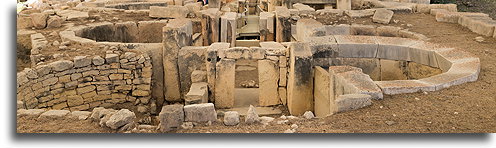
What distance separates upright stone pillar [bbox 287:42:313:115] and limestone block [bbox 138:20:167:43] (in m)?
4.19

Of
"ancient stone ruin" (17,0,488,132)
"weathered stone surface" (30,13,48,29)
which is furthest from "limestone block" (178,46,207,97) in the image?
"weathered stone surface" (30,13,48,29)

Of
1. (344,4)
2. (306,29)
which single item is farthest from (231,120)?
(344,4)

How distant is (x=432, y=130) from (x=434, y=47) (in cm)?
373

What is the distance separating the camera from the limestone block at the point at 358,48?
8.13m

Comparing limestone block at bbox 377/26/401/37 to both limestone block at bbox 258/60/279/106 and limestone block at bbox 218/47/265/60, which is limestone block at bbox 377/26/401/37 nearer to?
limestone block at bbox 258/60/279/106

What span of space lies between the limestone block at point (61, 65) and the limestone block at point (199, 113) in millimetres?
3508

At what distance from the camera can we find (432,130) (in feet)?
14.6

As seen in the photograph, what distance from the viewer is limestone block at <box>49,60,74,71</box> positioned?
7.31 meters

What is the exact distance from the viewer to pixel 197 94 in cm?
782

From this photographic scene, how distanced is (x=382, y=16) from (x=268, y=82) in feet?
13.9

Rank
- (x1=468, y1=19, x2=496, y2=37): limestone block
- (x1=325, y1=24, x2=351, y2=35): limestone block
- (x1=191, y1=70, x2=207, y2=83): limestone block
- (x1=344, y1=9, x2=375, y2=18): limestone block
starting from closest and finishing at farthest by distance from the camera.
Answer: (x1=191, y1=70, x2=207, y2=83): limestone block, (x1=468, y1=19, x2=496, y2=37): limestone block, (x1=325, y1=24, x2=351, y2=35): limestone block, (x1=344, y1=9, x2=375, y2=18): limestone block

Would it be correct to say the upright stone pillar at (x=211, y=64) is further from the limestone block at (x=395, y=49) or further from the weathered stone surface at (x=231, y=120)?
the weathered stone surface at (x=231, y=120)

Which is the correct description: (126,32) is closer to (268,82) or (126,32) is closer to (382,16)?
(268,82)

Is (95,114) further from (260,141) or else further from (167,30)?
(167,30)
